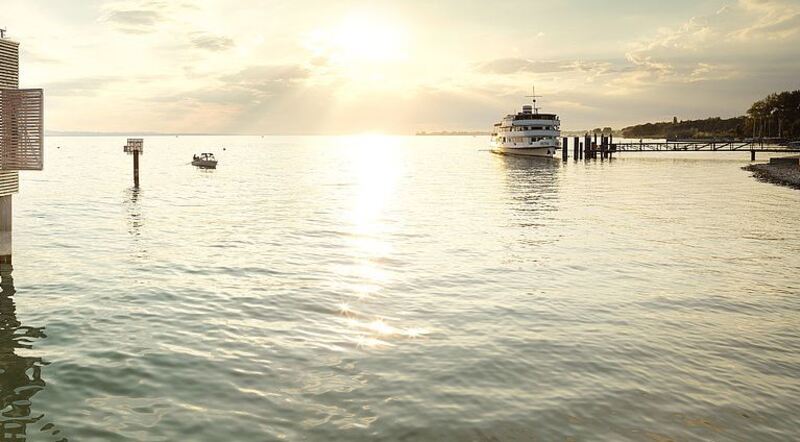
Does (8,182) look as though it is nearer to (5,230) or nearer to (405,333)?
(5,230)

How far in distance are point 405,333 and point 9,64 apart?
21.1 m

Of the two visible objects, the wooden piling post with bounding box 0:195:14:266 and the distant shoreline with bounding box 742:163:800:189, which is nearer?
the wooden piling post with bounding box 0:195:14:266

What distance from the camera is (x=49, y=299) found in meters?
18.4

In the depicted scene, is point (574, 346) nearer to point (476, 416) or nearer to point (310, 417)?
point (476, 416)

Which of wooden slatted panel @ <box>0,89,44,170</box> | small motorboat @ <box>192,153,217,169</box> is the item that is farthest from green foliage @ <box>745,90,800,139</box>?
wooden slatted panel @ <box>0,89,44,170</box>

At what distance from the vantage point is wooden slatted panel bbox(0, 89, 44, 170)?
2370 cm

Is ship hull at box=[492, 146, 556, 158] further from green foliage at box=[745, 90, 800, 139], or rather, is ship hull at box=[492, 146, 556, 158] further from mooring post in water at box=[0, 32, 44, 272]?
mooring post in water at box=[0, 32, 44, 272]

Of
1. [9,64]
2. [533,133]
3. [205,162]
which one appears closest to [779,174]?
[533,133]

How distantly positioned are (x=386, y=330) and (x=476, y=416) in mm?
5293

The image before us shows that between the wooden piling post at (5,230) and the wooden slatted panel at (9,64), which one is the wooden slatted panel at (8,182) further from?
the wooden slatted panel at (9,64)

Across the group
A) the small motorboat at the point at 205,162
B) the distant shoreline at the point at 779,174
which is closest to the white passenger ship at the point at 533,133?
the distant shoreline at the point at 779,174

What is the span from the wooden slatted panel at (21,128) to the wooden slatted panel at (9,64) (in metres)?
0.66

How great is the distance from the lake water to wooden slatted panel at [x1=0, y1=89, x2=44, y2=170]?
427cm

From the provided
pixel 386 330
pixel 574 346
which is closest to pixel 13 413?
pixel 386 330
